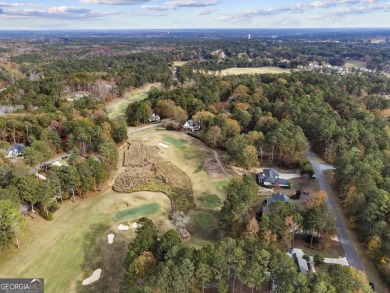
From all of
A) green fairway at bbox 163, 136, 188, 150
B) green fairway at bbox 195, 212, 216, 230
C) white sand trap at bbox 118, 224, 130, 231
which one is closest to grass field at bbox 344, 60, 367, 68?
green fairway at bbox 163, 136, 188, 150

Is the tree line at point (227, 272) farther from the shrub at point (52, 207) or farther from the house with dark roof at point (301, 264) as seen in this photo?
the shrub at point (52, 207)

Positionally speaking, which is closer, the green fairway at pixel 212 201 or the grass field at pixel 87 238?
the grass field at pixel 87 238

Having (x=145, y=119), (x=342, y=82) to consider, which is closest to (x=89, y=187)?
(x=145, y=119)

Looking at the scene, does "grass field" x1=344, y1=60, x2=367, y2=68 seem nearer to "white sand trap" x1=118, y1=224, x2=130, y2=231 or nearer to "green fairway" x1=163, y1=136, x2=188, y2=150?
"green fairway" x1=163, y1=136, x2=188, y2=150

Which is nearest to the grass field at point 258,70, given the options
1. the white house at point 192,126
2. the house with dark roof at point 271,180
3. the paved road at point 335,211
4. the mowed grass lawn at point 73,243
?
the white house at point 192,126

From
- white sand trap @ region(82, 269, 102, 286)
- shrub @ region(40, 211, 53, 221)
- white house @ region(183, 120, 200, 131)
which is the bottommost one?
white sand trap @ region(82, 269, 102, 286)

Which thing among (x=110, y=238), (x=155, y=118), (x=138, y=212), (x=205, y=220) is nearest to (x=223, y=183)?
(x=205, y=220)

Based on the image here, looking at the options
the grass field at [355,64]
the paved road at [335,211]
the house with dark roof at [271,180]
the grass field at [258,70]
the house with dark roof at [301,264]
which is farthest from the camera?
the grass field at [355,64]
